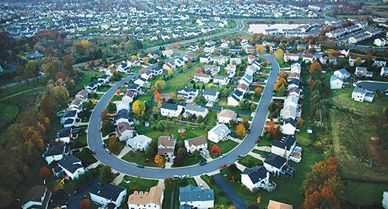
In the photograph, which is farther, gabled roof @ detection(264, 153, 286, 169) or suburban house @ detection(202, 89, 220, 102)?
suburban house @ detection(202, 89, 220, 102)

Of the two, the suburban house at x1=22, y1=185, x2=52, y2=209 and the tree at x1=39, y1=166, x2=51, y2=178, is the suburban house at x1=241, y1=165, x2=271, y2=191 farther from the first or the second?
the tree at x1=39, y1=166, x2=51, y2=178

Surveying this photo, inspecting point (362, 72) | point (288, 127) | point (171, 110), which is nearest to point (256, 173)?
point (288, 127)

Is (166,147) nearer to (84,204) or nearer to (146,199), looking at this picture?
(146,199)

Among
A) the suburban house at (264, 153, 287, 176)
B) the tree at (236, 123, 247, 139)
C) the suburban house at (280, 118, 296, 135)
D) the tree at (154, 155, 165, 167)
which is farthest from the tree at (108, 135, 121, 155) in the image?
the suburban house at (280, 118, 296, 135)

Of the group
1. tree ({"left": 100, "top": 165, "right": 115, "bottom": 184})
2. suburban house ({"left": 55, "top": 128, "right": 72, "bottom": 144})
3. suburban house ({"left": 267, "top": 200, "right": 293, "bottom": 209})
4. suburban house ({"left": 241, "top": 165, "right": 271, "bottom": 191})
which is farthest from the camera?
suburban house ({"left": 55, "top": 128, "right": 72, "bottom": 144})

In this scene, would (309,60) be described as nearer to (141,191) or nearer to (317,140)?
(317,140)
